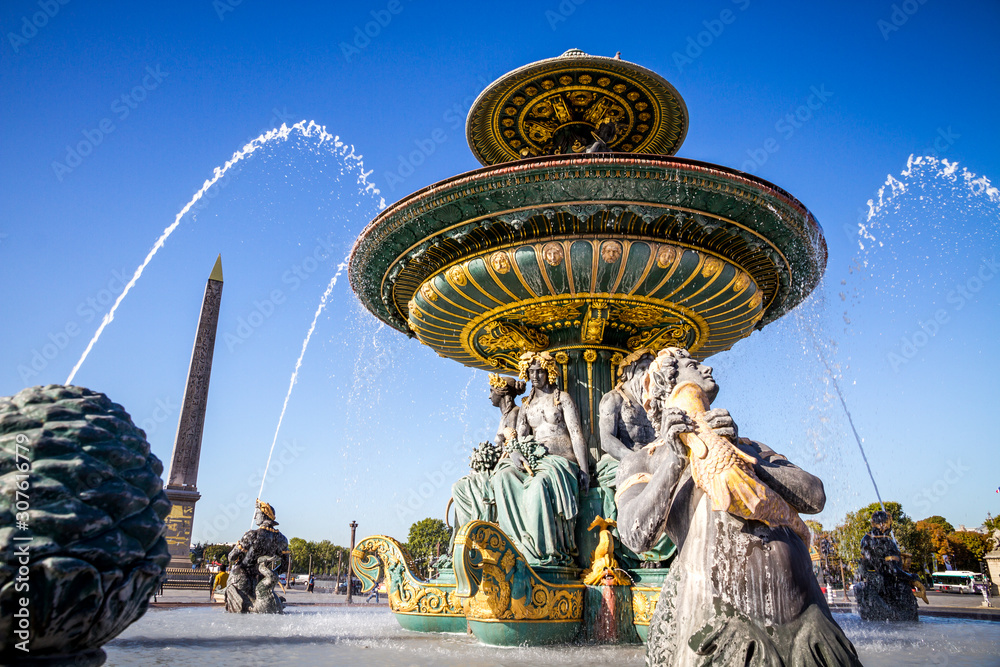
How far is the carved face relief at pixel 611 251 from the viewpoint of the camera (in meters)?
7.34

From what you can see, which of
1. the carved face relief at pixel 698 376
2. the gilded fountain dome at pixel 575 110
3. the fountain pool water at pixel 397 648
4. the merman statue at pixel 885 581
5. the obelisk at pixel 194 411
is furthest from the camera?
the obelisk at pixel 194 411

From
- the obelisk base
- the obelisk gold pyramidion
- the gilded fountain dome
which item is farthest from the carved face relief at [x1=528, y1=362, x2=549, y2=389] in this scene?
→ the obelisk base

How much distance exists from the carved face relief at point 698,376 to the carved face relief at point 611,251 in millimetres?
4662

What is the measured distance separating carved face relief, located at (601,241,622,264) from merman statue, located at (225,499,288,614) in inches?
283

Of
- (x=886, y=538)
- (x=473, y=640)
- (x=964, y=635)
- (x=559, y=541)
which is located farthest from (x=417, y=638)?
(x=886, y=538)

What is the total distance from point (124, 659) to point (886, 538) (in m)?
8.82

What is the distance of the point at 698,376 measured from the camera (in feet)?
8.91

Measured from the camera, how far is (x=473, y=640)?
6.52m

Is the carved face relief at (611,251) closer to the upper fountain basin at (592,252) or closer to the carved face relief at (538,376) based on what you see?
the upper fountain basin at (592,252)

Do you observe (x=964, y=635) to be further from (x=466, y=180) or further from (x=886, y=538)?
(x=466, y=180)

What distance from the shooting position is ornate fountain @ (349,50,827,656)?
6.45 m

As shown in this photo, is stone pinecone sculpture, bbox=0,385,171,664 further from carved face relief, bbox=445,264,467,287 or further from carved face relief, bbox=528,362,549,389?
carved face relief, bbox=528,362,549,389

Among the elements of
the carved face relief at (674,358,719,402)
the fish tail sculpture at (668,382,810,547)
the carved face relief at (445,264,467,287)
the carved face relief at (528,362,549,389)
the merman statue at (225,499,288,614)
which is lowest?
the merman statue at (225,499,288,614)

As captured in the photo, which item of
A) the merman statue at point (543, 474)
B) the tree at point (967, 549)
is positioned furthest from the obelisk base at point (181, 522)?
the tree at point (967, 549)
